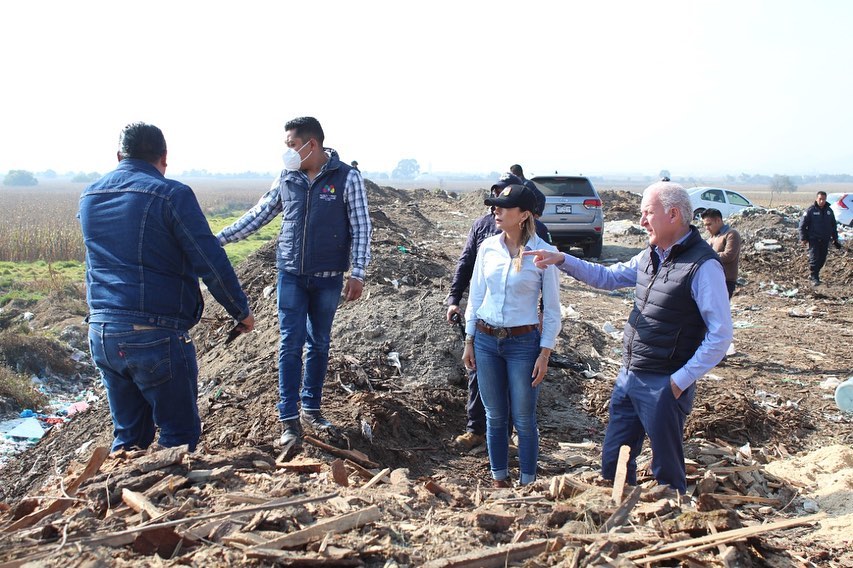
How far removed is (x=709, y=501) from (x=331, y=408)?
10.3 feet

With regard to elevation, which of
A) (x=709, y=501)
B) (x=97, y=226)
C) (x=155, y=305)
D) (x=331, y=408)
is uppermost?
(x=97, y=226)

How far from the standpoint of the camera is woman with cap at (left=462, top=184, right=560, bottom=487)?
407cm

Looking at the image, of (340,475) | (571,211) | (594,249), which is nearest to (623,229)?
(594,249)

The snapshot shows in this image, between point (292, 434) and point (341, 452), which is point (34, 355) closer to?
point (292, 434)

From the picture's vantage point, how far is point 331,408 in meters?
5.49

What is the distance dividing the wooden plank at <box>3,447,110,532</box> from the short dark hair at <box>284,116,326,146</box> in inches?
91.8

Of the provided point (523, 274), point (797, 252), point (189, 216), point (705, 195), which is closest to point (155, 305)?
point (189, 216)

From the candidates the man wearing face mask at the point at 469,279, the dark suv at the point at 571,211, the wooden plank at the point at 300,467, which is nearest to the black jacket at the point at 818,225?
the dark suv at the point at 571,211

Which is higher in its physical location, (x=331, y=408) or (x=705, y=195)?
(x=705, y=195)

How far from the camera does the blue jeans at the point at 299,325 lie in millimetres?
4574

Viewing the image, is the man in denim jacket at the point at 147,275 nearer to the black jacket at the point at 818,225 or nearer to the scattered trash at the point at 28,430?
the scattered trash at the point at 28,430

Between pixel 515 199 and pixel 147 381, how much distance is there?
7.57 ft

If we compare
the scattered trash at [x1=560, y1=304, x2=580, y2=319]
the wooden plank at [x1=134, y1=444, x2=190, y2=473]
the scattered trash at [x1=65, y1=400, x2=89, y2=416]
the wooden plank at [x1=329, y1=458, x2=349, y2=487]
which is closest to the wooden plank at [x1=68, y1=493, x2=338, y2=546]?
the wooden plank at [x1=329, y1=458, x2=349, y2=487]

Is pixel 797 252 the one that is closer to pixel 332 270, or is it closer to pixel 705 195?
pixel 705 195
